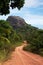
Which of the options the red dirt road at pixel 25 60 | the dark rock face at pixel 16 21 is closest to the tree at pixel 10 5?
the red dirt road at pixel 25 60

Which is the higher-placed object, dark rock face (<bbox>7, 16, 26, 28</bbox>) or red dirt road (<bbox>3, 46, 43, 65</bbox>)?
dark rock face (<bbox>7, 16, 26, 28</bbox>)

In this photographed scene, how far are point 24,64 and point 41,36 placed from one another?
63.1 feet

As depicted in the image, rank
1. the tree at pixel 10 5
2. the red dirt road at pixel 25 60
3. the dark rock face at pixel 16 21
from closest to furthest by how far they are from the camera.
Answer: the red dirt road at pixel 25 60 < the tree at pixel 10 5 < the dark rock face at pixel 16 21

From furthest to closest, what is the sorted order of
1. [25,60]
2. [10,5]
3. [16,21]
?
[16,21], [10,5], [25,60]

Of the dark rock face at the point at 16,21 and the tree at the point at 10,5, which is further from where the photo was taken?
the dark rock face at the point at 16,21

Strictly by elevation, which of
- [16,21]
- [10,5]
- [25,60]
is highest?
[16,21]

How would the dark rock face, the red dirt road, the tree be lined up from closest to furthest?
1. the red dirt road
2. the tree
3. the dark rock face

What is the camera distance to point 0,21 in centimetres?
3206

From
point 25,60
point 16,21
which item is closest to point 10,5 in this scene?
point 25,60

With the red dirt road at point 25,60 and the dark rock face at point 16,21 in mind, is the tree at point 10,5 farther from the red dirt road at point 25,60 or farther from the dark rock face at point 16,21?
the dark rock face at point 16,21

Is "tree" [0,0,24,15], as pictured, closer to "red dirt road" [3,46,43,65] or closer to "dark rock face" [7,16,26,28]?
"red dirt road" [3,46,43,65]

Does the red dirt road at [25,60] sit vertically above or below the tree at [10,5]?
below

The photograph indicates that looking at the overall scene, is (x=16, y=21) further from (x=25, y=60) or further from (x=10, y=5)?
(x=25, y=60)

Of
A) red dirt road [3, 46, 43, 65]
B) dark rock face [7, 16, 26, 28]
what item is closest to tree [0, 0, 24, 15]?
red dirt road [3, 46, 43, 65]
